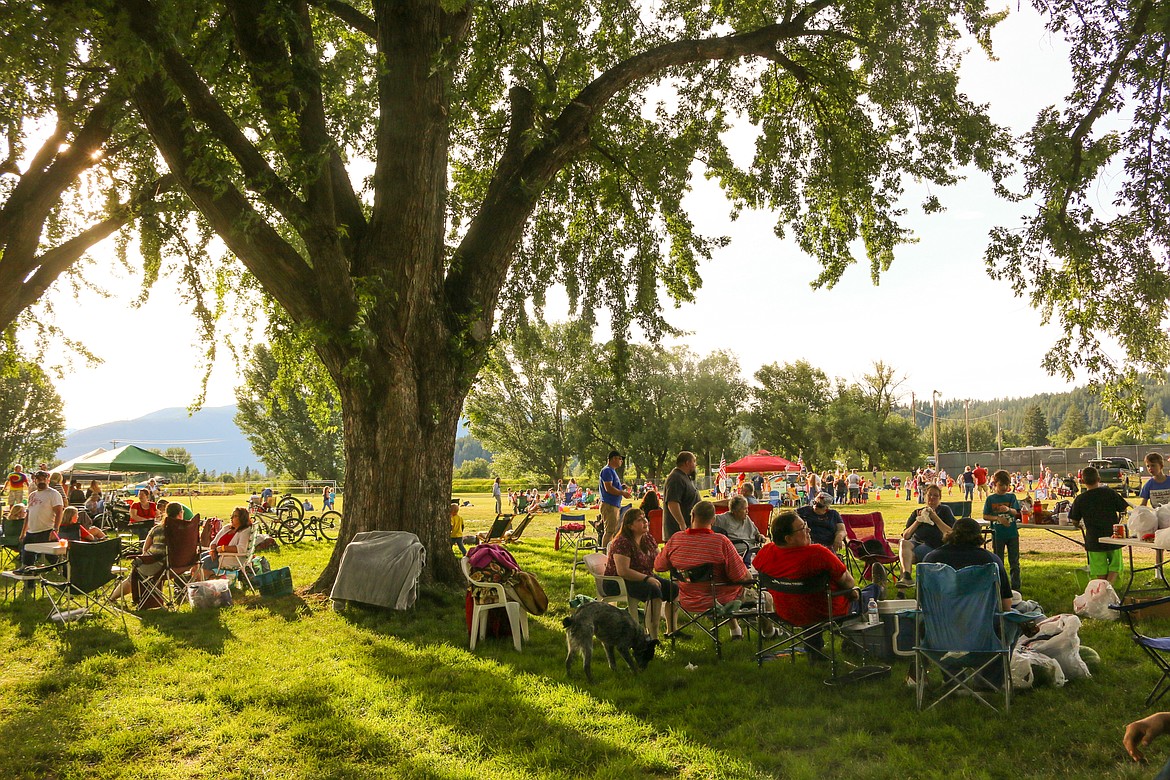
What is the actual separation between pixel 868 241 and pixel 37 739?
12.2 m

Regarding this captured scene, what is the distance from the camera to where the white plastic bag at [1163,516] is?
26.1ft

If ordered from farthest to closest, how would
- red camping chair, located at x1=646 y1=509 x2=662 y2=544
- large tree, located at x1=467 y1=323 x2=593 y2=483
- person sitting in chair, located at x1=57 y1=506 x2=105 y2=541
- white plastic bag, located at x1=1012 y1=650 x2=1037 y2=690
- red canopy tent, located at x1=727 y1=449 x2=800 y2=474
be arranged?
large tree, located at x1=467 y1=323 x2=593 y2=483
red canopy tent, located at x1=727 y1=449 x2=800 y2=474
person sitting in chair, located at x1=57 y1=506 x2=105 y2=541
red camping chair, located at x1=646 y1=509 x2=662 y2=544
white plastic bag, located at x1=1012 y1=650 x2=1037 y2=690

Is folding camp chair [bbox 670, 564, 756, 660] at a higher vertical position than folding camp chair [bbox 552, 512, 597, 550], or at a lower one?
higher

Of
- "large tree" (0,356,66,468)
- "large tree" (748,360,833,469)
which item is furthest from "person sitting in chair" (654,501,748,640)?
"large tree" (0,356,66,468)

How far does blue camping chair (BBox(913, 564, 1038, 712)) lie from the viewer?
4805mm

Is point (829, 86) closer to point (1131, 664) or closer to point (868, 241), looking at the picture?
point (868, 241)

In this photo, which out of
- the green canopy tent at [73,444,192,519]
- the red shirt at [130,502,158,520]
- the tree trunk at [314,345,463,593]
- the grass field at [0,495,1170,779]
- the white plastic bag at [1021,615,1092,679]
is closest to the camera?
the grass field at [0,495,1170,779]

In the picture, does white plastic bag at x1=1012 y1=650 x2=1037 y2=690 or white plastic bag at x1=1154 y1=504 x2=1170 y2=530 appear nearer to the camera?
white plastic bag at x1=1012 y1=650 x2=1037 y2=690

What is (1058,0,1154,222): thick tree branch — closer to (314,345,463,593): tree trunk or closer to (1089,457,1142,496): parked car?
(314,345,463,593): tree trunk

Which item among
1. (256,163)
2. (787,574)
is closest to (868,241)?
(787,574)

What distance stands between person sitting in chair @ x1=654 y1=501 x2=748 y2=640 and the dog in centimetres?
63

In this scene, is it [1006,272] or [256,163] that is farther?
[1006,272]

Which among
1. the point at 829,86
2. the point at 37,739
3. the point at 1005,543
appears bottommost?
the point at 37,739

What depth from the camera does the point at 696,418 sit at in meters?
55.2
